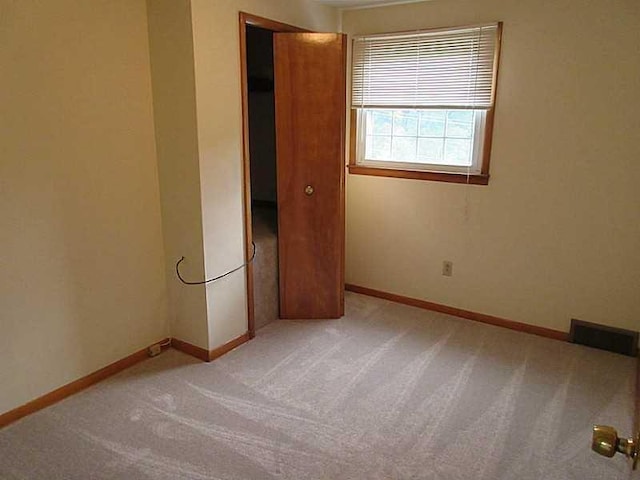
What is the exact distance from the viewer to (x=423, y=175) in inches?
134

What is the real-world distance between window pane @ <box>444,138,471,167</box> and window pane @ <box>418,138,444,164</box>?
0.04m

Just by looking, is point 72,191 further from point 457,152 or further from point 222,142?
point 457,152

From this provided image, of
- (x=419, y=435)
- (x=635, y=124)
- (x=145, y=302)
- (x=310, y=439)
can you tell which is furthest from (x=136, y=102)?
(x=635, y=124)

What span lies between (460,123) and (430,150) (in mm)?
281

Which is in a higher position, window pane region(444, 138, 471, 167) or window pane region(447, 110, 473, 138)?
window pane region(447, 110, 473, 138)

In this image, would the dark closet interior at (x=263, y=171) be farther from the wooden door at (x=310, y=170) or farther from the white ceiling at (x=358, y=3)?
the white ceiling at (x=358, y=3)

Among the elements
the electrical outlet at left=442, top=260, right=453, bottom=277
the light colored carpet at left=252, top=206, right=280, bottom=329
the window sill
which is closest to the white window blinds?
the window sill

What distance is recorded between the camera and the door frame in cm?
271

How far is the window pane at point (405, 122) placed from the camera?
3.42 metres

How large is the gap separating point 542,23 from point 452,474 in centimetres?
255

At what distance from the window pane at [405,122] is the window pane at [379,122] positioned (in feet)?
0.17

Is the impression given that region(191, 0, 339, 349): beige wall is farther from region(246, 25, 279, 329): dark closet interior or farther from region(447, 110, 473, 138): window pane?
region(447, 110, 473, 138): window pane

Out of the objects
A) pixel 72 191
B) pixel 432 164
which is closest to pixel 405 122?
pixel 432 164

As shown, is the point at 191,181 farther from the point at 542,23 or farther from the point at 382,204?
the point at 542,23
